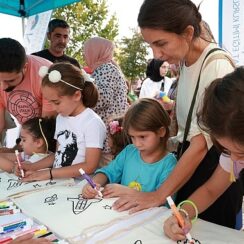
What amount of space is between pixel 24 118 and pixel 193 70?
1.05 metres

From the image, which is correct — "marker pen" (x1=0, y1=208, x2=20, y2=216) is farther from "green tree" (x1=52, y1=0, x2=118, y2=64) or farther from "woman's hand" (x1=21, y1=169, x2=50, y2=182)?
"green tree" (x1=52, y1=0, x2=118, y2=64)

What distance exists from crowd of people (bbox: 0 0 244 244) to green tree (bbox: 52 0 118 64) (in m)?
7.68

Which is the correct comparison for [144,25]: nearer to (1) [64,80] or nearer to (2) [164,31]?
(2) [164,31]

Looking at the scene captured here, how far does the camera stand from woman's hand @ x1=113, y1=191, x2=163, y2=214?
40.9 inches

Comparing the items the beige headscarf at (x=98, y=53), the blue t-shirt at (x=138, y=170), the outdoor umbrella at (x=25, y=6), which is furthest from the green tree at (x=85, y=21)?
the blue t-shirt at (x=138, y=170)

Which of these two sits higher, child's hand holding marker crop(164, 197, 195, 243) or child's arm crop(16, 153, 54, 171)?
child's hand holding marker crop(164, 197, 195, 243)

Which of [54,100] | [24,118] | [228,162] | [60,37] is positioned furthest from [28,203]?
[60,37]

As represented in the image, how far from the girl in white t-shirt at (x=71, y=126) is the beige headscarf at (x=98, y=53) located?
73 cm

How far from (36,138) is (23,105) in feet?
0.66

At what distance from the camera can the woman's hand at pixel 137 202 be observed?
1.04m

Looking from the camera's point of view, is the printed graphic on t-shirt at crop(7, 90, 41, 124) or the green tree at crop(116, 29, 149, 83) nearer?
the printed graphic on t-shirt at crop(7, 90, 41, 124)

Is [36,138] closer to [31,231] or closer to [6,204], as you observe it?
[6,204]

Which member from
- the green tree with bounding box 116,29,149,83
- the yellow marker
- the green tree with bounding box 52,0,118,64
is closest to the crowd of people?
the yellow marker

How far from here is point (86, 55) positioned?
7.88ft
